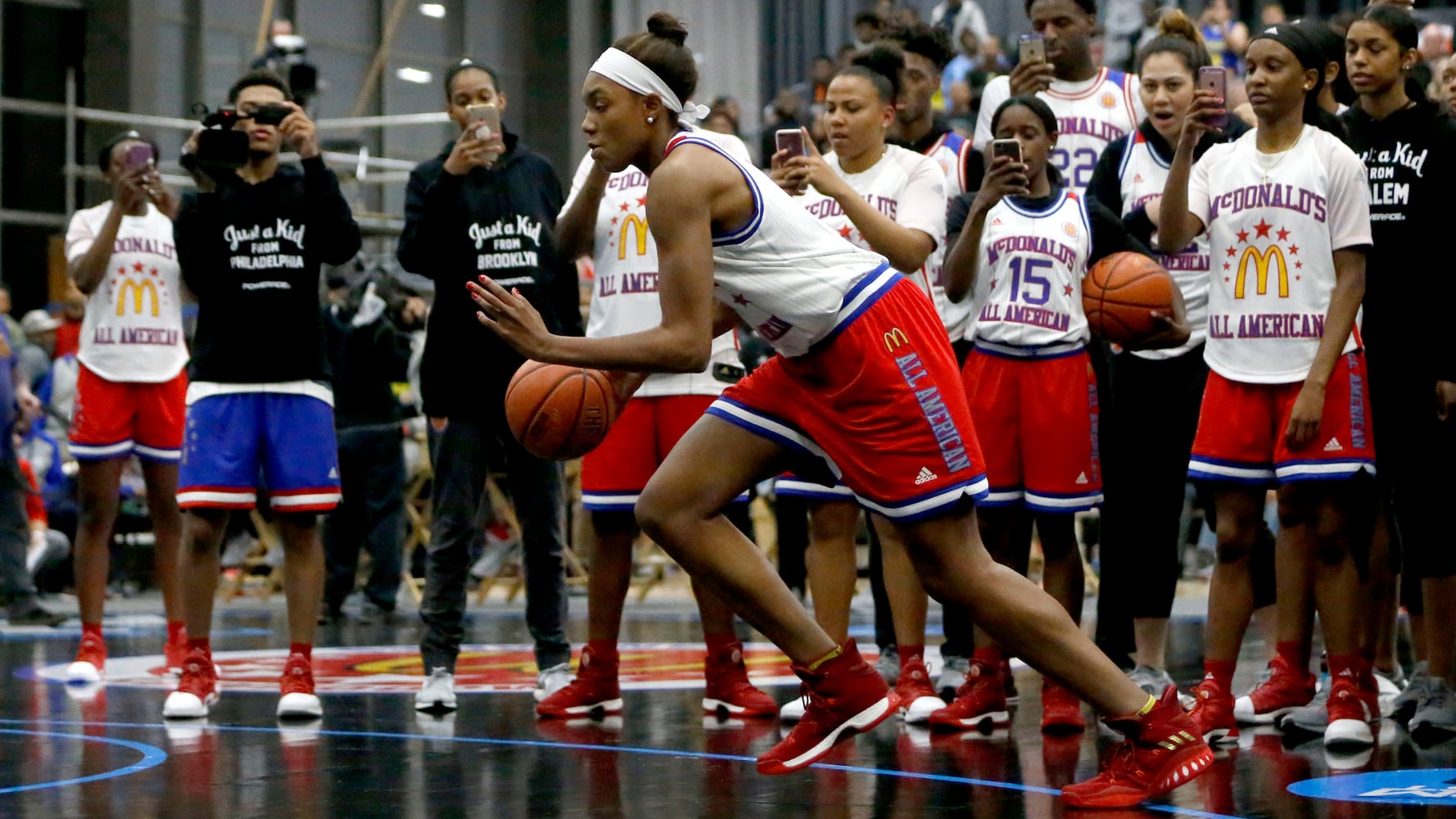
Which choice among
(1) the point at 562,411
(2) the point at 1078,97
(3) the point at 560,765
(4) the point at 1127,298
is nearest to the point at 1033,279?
(4) the point at 1127,298

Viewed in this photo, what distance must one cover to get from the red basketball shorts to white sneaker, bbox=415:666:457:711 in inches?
85.7

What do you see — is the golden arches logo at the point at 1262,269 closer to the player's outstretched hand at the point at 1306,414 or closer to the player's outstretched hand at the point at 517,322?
the player's outstretched hand at the point at 1306,414

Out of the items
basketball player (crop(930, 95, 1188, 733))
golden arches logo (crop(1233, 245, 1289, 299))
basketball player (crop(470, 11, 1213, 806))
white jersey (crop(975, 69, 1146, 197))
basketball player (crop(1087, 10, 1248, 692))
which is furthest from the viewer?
white jersey (crop(975, 69, 1146, 197))

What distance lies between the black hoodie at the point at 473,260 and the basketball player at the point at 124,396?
2.02m

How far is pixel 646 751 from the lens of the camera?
6.16 metres

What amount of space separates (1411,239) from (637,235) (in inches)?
109

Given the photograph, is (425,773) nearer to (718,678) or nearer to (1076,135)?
(718,678)

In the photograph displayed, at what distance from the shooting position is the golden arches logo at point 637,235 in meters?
7.21

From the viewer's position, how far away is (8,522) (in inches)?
479

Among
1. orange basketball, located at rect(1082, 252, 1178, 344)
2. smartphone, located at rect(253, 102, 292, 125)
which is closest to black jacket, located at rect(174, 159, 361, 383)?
smartphone, located at rect(253, 102, 292, 125)

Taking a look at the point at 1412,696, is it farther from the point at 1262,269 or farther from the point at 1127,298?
the point at 1127,298

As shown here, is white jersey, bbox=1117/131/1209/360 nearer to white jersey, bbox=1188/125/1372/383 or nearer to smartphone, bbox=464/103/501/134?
white jersey, bbox=1188/125/1372/383

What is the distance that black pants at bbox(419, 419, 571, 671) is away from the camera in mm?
7305

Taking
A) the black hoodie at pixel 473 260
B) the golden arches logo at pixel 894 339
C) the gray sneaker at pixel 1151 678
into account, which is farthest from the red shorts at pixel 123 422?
the golden arches logo at pixel 894 339
